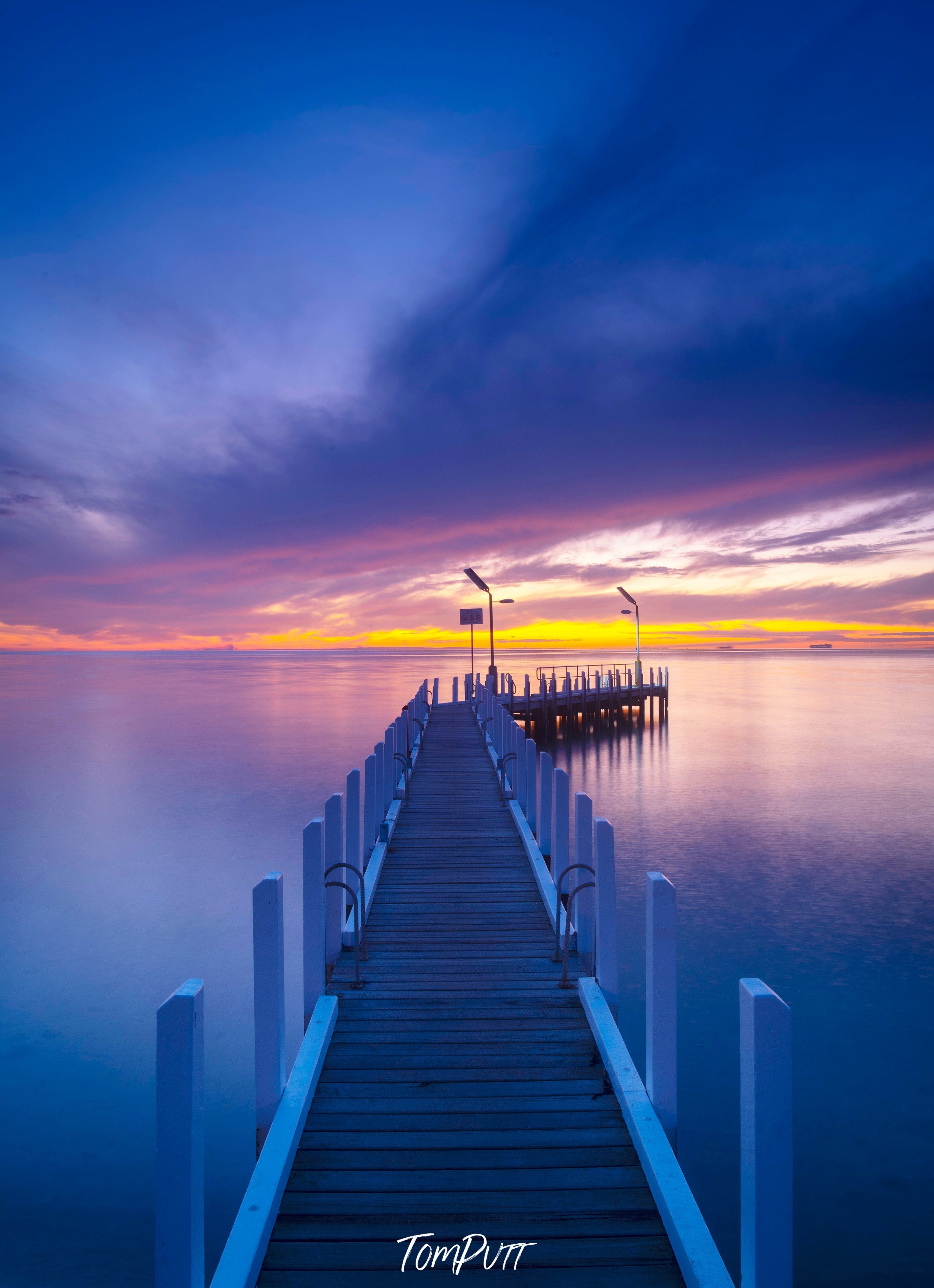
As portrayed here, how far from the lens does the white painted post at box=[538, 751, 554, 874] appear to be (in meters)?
8.56

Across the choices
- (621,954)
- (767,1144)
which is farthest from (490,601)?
(767,1144)

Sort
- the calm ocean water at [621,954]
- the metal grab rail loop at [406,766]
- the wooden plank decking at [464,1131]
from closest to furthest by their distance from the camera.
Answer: the wooden plank decking at [464,1131] → the calm ocean water at [621,954] → the metal grab rail loop at [406,766]

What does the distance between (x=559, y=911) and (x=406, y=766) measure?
6215 mm

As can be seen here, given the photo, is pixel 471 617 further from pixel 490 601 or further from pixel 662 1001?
pixel 662 1001

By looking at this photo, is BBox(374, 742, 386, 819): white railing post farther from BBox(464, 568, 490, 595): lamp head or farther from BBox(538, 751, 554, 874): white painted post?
BBox(464, 568, 490, 595): lamp head

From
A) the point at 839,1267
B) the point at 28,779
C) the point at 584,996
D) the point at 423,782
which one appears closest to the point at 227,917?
the point at 423,782

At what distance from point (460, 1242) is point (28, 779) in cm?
2724

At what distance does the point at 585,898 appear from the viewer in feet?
19.6

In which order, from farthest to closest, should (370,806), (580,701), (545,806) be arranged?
(580,701) < (545,806) < (370,806)

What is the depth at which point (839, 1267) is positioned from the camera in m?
5.44

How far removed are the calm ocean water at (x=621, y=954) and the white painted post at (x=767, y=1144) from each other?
372 centimetres

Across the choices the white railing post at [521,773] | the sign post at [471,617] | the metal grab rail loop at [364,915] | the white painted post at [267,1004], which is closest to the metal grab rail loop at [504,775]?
the white railing post at [521,773]

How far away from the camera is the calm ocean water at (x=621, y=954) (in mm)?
6031

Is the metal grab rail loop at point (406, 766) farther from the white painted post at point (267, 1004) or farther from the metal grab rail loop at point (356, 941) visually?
the white painted post at point (267, 1004)
